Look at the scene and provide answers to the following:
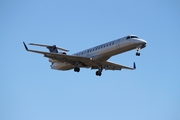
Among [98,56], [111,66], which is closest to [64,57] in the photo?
[98,56]

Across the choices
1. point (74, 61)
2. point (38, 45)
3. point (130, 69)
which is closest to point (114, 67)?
point (130, 69)

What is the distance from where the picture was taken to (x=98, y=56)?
34094mm

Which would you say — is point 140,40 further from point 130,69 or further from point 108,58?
point 130,69

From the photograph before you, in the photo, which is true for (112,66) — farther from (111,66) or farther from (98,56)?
(98,56)

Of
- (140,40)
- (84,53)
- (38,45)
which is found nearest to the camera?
(140,40)

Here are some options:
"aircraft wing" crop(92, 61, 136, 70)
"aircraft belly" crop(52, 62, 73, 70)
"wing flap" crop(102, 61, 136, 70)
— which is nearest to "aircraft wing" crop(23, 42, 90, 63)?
"aircraft belly" crop(52, 62, 73, 70)

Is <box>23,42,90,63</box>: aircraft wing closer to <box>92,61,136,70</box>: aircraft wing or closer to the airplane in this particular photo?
the airplane

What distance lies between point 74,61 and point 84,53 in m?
1.20

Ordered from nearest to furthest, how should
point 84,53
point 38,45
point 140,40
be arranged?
1. point 140,40
2. point 84,53
3. point 38,45

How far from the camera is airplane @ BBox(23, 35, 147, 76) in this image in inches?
1292

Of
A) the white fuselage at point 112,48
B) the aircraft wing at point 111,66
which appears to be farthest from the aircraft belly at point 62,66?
the aircraft wing at point 111,66

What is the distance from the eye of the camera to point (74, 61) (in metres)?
35.7

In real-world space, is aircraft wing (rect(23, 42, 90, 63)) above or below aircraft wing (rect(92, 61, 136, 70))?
above

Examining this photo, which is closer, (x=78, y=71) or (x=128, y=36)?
(x=128, y=36)
